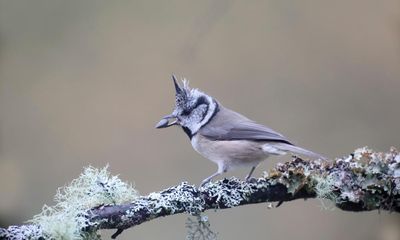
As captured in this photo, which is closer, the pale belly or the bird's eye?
the pale belly

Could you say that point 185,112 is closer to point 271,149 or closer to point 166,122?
point 166,122

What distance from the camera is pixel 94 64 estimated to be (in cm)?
275

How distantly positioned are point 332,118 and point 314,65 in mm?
305

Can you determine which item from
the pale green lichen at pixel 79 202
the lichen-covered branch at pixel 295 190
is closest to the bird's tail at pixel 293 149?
the lichen-covered branch at pixel 295 190

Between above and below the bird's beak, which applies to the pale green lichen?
below

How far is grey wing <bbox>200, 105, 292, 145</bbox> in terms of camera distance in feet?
6.39

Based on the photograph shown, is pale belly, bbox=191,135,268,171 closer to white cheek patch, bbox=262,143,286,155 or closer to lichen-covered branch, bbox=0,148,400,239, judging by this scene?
white cheek patch, bbox=262,143,286,155

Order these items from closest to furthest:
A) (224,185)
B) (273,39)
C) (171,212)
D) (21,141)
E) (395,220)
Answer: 1. (171,212)
2. (224,185)
3. (395,220)
4. (21,141)
5. (273,39)

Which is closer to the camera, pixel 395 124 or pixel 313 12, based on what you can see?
pixel 395 124

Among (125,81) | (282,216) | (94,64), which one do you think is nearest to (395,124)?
(282,216)

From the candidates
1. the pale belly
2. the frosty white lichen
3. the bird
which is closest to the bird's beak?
the bird

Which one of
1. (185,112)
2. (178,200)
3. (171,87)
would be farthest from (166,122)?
(171,87)

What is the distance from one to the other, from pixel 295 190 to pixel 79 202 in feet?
1.98

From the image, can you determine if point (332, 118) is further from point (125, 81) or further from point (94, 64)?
point (94, 64)
